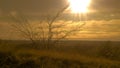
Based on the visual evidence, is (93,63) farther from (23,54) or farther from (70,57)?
(23,54)

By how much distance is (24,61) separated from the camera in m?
20.2

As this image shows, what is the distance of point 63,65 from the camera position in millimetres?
20344

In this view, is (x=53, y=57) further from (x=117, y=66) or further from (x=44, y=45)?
(x=44, y=45)

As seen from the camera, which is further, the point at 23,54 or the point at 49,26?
the point at 49,26

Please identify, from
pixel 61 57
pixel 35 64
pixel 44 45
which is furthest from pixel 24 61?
pixel 44 45

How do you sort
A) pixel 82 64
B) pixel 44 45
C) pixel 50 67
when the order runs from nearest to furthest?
pixel 50 67 → pixel 82 64 → pixel 44 45

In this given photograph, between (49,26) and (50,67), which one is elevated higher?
(49,26)

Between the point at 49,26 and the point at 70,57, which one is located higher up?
the point at 49,26

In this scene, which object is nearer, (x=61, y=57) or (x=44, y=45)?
(x=61, y=57)

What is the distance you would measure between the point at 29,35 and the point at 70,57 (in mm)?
10576

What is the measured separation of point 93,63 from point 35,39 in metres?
10.9

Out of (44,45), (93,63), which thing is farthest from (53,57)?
(44,45)

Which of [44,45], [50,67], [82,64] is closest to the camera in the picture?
[50,67]

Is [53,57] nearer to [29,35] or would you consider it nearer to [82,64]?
[82,64]
